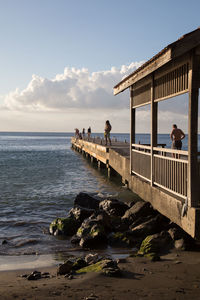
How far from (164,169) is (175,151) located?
99 cm

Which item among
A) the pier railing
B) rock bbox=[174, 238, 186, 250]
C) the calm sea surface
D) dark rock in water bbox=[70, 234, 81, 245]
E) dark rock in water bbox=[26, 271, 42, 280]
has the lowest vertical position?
the calm sea surface

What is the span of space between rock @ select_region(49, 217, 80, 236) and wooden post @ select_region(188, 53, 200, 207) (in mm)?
4002

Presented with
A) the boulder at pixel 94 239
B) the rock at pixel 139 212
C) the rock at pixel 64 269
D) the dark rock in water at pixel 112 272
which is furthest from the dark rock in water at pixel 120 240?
the dark rock in water at pixel 112 272

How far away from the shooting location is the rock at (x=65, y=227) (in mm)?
9539

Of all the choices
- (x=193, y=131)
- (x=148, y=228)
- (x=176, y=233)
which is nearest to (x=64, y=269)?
(x=176, y=233)

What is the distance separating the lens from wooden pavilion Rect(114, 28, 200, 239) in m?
6.58

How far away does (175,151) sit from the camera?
25.0 ft

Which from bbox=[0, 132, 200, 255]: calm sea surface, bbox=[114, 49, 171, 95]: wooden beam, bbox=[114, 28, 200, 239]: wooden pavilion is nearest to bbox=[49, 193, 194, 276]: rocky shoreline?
bbox=[114, 28, 200, 239]: wooden pavilion

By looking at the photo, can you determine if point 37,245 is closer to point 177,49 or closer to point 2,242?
point 2,242

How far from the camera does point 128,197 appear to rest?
1525cm

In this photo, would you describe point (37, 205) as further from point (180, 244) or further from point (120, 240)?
point (180, 244)

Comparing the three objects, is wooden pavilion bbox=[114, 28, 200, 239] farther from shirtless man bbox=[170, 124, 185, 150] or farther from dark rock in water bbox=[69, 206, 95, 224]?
shirtless man bbox=[170, 124, 185, 150]

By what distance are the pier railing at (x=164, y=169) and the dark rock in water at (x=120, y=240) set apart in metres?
1.54

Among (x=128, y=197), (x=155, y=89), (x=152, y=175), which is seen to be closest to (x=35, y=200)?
(x=128, y=197)
